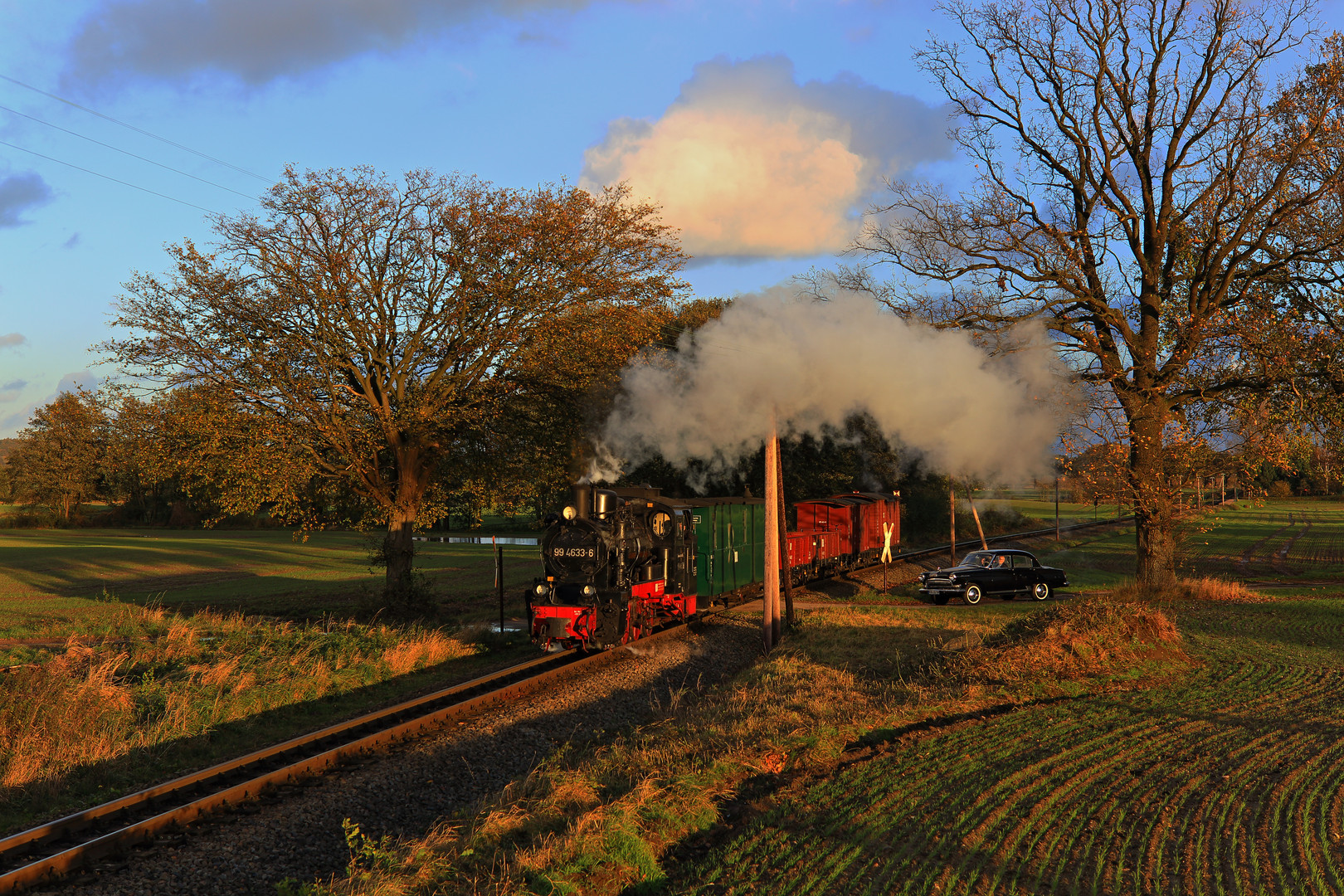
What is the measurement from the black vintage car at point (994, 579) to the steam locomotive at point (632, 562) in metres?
6.09

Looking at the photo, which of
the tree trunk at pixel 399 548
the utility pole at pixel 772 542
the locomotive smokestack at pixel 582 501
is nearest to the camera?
the locomotive smokestack at pixel 582 501

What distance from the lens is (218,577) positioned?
3944 cm

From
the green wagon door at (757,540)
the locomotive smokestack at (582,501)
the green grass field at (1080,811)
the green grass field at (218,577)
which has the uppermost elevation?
the locomotive smokestack at (582,501)

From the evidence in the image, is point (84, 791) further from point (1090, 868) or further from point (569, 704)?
point (1090, 868)

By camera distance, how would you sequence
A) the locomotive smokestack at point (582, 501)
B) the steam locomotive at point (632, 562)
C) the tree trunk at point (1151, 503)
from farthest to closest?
the tree trunk at point (1151, 503), the locomotive smokestack at point (582, 501), the steam locomotive at point (632, 562)

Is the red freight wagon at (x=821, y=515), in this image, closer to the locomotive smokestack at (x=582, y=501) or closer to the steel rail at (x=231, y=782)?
the locomotive smokestack at (x=582, y=501)

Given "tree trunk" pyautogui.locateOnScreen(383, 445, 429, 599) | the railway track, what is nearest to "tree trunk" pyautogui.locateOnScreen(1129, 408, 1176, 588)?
the railway track

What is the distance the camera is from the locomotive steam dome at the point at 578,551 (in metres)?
16.8

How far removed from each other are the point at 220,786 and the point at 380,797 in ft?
5.99

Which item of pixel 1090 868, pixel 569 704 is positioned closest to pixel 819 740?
pixel 1090 868

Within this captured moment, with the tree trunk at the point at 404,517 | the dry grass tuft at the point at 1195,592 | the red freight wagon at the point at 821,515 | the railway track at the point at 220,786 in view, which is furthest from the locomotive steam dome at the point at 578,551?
the dry grass tuft at the point at 1195,592

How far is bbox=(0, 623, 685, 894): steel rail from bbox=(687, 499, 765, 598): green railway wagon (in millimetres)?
7462

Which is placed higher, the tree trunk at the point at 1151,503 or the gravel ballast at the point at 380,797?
the tree trunk at the point at 1151,503

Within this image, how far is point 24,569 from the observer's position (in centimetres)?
4294
